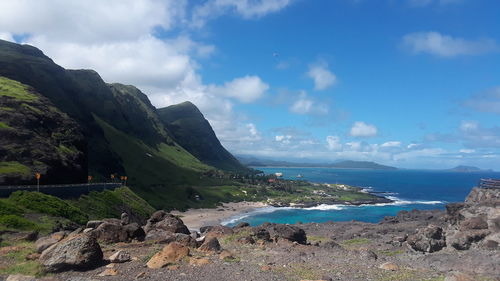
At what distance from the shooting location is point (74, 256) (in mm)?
25469

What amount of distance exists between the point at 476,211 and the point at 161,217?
48116 mm

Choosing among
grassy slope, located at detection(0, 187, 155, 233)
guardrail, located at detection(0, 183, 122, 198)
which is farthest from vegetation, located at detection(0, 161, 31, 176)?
grassy slope, located at detection(0, 187, 155, 233)

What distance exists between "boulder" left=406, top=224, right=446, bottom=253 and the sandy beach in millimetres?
69198

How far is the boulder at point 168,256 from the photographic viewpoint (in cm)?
2627

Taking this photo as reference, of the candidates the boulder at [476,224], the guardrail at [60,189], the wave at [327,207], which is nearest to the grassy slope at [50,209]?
the guardrail at [60,189]

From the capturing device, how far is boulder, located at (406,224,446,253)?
48.6 metres

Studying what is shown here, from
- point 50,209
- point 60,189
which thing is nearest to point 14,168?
point 60,189

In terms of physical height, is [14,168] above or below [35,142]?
below

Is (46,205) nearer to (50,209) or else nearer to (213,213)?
(50,209)

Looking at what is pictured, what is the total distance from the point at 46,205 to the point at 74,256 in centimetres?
3926

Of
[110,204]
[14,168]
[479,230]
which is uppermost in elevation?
[14,168]

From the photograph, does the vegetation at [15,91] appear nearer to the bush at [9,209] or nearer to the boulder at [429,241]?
the bush at [9,209]

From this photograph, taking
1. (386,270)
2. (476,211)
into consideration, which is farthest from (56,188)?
(476,211)

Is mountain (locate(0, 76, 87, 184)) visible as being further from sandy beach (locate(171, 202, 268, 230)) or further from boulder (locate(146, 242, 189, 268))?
boulder (locate(146, 242, 189, 268))
